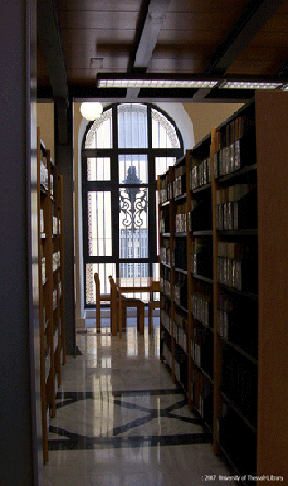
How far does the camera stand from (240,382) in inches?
125

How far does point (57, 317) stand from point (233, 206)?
2968mm

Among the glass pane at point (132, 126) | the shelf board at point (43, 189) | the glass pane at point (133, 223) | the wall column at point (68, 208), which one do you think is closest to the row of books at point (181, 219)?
the shelf board at point (43, 189)

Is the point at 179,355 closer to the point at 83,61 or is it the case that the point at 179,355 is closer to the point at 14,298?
the point at 83,61

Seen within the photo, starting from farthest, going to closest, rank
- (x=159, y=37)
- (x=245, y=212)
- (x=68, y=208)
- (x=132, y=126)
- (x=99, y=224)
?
(x=132, y=126) < (x=99, y=224) < (x=68, y=208) < (x=159, y=37) < (x=245, y=212)

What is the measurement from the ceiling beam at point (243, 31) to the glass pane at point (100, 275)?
538cm

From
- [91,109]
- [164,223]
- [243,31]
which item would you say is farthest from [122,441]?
[91,109]

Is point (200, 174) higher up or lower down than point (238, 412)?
higher up

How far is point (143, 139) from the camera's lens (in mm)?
10586

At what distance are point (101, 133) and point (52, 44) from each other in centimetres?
585

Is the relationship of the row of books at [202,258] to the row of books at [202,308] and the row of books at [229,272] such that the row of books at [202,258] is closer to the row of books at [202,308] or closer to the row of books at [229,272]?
the row of books at [202,308]

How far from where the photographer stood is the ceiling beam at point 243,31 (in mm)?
4180

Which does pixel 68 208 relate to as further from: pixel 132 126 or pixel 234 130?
pixel 234 130

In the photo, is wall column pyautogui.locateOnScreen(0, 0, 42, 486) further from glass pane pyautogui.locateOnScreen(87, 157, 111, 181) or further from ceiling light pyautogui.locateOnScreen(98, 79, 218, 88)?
glass pane pyautogui.locateOnScreen(87, 157, 111, 181)

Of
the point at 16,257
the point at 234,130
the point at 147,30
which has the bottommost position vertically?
the point at 16,257
